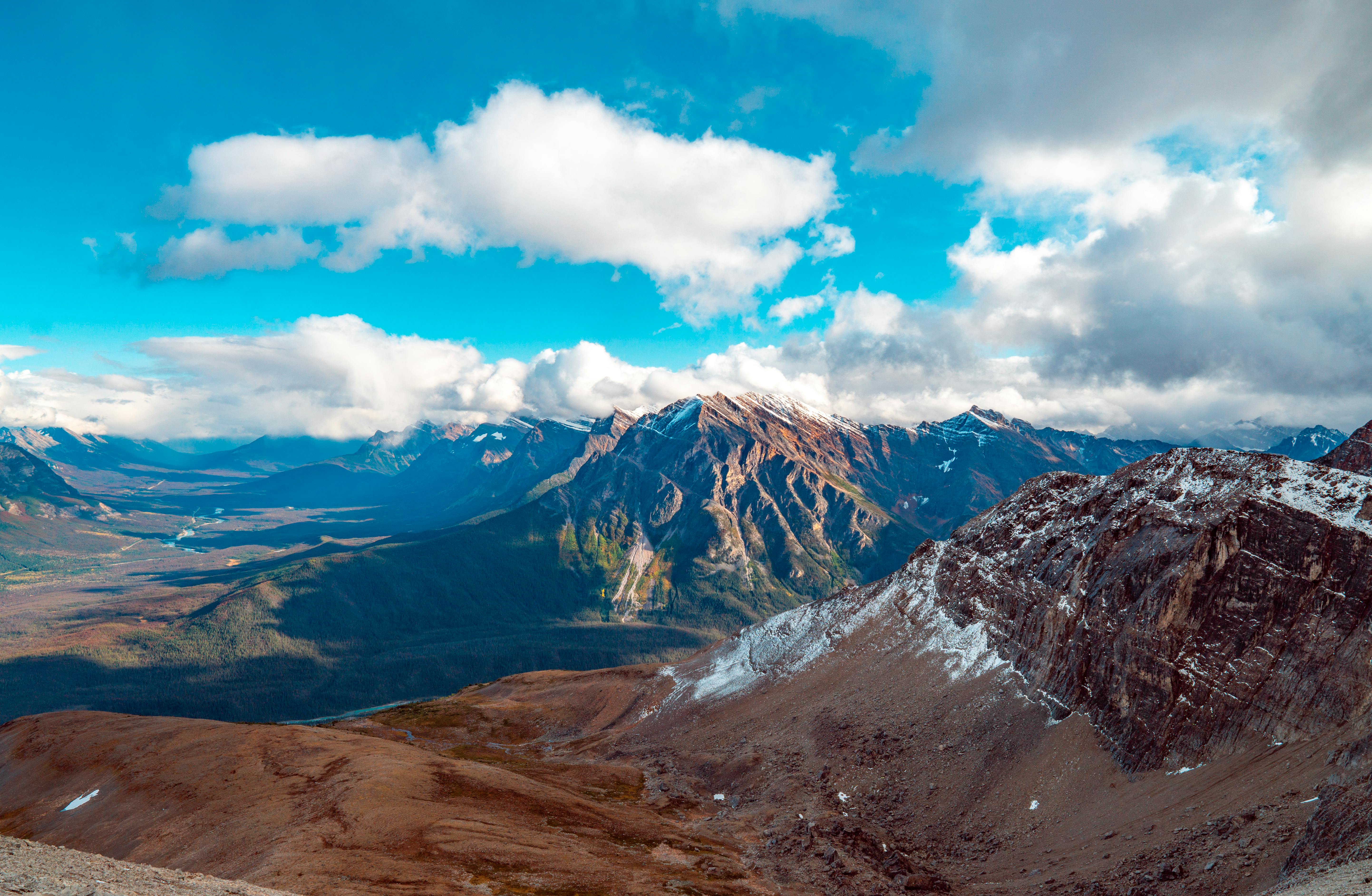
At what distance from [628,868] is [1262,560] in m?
103

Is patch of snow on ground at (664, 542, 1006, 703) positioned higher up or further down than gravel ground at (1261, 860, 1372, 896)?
further down

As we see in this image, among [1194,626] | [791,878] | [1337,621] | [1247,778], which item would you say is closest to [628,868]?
[791,878]

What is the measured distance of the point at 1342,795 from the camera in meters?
55.5

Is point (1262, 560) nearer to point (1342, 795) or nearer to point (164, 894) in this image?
point (1342, 795)

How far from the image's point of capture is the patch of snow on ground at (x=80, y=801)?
365ft

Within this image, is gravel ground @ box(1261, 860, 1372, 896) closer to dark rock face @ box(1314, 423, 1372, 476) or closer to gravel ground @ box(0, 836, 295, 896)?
gravel ground @ box(0, 836, 295, 896)

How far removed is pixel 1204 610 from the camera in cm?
9881

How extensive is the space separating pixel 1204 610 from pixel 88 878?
439 feet

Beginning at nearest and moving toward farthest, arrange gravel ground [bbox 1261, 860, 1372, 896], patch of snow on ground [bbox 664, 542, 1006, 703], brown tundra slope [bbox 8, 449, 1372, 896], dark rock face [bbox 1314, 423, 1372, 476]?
gravel ground [bbox 1261, 860, 1372, 896]
brown tundra slope [bbox 8, 449, 1372, 896]
dark rock face [bbox 1314, 423, 1372, 476]
patch of snow on ground [bbox 664, 542, 1006, 703]

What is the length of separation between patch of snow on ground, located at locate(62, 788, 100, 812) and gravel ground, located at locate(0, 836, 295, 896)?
7838 cm

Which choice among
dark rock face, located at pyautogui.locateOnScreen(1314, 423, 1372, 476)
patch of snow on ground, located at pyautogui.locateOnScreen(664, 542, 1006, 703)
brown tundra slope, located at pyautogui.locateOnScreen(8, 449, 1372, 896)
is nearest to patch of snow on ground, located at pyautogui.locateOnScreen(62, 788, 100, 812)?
brown tundra slope, located at pyautogui.locateOnScreen(8, 449, 1372, 896)

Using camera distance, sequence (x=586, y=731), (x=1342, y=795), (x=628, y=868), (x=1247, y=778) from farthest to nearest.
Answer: (x=586, y=731)
(x=628, y=868)
(x=1247, y=778)
(x=1342, y=795)

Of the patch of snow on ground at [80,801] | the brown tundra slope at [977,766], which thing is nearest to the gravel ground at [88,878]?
the brown tundra slope at [977,766]

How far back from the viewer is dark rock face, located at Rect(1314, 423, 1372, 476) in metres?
134
